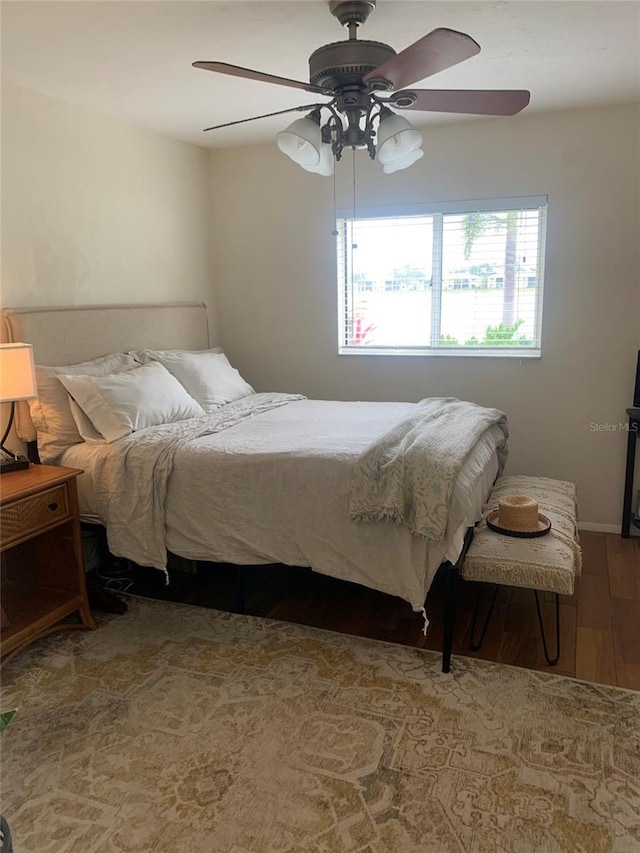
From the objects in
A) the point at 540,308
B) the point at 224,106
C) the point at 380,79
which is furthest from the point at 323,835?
the point at 224,106

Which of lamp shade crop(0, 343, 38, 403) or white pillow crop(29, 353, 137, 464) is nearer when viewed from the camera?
lamp shade crop(0, 343, 38, 403)

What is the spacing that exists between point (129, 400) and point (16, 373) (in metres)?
0.59

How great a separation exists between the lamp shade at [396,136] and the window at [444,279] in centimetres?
168

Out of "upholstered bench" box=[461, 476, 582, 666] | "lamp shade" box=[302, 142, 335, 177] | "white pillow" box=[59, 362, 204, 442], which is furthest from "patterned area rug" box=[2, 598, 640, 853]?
"lamp shade" box=[302, 142, 335, 177]

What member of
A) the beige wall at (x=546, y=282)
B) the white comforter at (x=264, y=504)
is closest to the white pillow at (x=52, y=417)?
the white comforter at (x=264, y=504)

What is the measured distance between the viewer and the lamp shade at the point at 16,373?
253cm

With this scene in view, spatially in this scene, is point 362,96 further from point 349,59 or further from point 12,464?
point 12,464

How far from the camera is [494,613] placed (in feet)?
9.30

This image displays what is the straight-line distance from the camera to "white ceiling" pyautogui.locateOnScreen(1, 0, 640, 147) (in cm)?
225

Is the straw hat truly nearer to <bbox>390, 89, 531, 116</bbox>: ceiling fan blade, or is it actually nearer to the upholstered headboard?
<bbox>390, 89, 531, 116</bbox>: ceiling fan blade

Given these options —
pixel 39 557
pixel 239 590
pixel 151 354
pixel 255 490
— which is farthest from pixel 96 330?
pixel 239 590

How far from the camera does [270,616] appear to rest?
2842 mm

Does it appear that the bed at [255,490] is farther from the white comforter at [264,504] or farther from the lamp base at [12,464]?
the lamp base at [12,464]

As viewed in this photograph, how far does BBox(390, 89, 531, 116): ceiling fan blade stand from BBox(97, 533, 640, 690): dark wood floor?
208 cm
